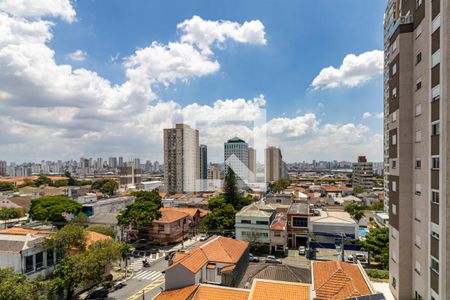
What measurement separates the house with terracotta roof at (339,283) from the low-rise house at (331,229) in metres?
16.9

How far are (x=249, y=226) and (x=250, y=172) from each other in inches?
Answer: 1681

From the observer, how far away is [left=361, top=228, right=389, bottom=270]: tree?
23344 millimetres

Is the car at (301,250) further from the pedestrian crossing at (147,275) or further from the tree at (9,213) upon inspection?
the tree at (9,213)

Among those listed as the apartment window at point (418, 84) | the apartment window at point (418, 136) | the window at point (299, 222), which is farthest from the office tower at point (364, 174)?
the apartment window at point (418, 84)

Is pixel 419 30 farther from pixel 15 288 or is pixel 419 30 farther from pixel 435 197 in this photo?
pixel 15 288

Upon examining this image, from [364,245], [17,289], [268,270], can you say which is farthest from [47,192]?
[364,245]

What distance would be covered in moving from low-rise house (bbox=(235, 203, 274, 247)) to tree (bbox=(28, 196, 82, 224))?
2564cm

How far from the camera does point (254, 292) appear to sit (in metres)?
13.3

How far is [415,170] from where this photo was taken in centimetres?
1242

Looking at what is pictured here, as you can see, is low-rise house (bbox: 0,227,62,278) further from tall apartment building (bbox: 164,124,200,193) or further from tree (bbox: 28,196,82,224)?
tall apartment building (bbox: 164,124,200,193)

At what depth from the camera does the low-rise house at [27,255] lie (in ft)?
56.6

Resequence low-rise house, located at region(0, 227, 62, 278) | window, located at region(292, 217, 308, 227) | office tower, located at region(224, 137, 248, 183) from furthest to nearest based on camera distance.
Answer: office tower, located at region(224, 137, 248, 183)
window, located at region(292, 217, 308, 227)
low-rise house, located at region(0, 227, 62, 278)

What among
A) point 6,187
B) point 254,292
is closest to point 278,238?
point 254,292

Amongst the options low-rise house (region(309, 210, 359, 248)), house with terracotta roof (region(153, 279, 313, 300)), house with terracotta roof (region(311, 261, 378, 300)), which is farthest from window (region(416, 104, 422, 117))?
low-rise house (region(309, 210, 359, 248))
